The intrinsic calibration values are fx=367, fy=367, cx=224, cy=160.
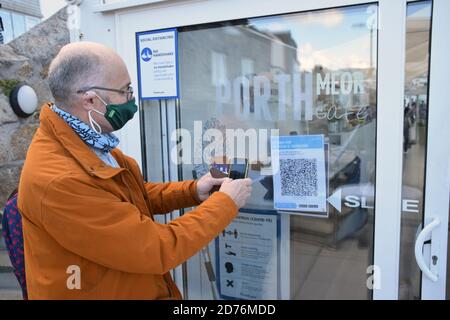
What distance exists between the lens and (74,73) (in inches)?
52.3

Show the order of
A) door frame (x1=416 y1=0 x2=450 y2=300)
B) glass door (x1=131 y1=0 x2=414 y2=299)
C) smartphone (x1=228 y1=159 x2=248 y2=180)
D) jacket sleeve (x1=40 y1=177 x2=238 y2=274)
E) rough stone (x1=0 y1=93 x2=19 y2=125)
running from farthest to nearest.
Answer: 1. rough stone (x1=0 y1=93 x2=19 y2=125)
2. smartphone (x1=228 y1=159 x2=248 y2=180)
3. glass door (x1=131 y1=0 x2=414 y2=299)
4. door frame (x1=416 y1=0 x2=450 y2=300)
5. jacket sleeve (x1=40 y1=177 x2=238 y2=274)

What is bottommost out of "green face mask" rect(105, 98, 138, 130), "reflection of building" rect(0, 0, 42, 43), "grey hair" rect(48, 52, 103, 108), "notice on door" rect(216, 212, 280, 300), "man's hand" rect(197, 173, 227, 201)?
"notice on door" rect(216, 212, 280, 300)

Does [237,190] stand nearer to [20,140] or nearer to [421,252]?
[421,252]

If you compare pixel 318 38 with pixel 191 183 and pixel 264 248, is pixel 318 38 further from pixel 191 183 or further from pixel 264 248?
pixel 264 248

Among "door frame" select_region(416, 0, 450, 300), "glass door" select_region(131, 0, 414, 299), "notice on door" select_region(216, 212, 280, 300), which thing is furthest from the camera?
"notice on door" select_region(216, 212, 280, 300)

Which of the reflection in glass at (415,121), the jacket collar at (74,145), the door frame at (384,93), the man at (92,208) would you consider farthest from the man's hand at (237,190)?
the reflection in glass at (415,121)

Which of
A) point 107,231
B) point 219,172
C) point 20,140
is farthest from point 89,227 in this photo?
point 20,140

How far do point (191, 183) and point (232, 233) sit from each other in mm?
514

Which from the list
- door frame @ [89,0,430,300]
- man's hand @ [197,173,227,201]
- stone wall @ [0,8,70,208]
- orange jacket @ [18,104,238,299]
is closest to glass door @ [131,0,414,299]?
door frame @ [89,0,430,300]

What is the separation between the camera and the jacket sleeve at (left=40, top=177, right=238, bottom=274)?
1147 millimetres

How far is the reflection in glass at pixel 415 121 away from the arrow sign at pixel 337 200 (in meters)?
0.27

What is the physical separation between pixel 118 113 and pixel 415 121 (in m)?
1.22

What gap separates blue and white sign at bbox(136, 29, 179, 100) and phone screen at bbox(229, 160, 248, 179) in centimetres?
56

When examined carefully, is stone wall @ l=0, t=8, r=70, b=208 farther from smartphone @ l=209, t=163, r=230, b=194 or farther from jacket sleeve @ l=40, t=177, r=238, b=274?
jacket sleeve @ l=40, t=177, r=238, b=274
